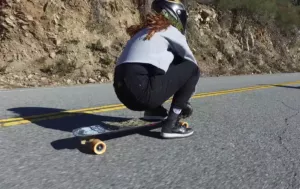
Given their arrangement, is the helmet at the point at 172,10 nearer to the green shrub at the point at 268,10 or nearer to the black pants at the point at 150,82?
the black pants at the point at 150,82

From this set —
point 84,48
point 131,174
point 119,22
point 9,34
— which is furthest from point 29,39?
point 131,174

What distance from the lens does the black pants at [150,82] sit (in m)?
3.58

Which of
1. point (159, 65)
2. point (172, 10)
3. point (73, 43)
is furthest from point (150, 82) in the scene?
point (73, 43)

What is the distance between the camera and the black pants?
3.58 m

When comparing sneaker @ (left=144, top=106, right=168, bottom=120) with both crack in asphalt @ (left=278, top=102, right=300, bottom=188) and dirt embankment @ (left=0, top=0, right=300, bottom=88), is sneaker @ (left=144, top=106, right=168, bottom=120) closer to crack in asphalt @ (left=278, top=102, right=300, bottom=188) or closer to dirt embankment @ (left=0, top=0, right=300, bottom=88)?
crack in asphalt @ (left=278, top=102, right=300, bottom=188)

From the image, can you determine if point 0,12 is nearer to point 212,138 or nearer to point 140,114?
point 140,114

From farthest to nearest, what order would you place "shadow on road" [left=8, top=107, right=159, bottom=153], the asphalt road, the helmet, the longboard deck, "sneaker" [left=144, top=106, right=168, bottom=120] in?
"sneaker" [left=144, top=106, right=168, bottom=120], the helmet, "shadow on road" [left=8, top=107, right=159, bottom=153], the longboard deck, the asphalt road

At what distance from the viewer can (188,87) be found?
151 inches

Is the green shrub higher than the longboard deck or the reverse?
the reverse

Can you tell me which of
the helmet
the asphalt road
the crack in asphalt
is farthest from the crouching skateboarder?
the crack in asphalt

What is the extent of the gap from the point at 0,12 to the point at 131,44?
403 inches

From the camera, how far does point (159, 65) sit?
11.8 ft

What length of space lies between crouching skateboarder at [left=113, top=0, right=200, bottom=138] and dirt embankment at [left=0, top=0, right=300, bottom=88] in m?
6.58

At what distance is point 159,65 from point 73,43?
9810 millimetres
